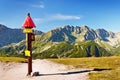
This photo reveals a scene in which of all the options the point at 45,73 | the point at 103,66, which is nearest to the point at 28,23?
the point at 45,73

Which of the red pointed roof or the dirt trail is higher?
the red pointed roof

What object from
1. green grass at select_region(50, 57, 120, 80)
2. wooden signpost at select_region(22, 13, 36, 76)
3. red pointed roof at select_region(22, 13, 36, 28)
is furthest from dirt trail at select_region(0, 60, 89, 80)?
red pointed roof at select_region(22, 13, 36, 28)

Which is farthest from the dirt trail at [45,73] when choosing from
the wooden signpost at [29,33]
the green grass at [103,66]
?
the wooden signpost at [29,33]

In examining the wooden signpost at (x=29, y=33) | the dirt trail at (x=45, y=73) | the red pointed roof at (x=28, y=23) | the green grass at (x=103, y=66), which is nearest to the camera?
the green grass at (x=103, y=66)

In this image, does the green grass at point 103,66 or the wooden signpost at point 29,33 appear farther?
the wooden signpost at point 29,33

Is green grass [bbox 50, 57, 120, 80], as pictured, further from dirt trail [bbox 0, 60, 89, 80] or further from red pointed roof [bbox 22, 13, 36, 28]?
red pointed roof [bbox 22, 13, 36, 28]

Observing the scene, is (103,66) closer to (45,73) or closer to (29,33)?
(45,73)

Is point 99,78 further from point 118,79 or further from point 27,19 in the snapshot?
point 27,19

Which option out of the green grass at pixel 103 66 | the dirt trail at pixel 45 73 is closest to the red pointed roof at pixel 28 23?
the dirt trail at pixel 45 73

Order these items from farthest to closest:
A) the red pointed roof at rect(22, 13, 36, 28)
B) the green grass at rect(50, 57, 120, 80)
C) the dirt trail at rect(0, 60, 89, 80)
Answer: the red pointed roof at rect(22, 13, 36, 28), the dirt trail at rect(0, 60, 89, 80), the green grass at rect(50, 57, 120, 80)

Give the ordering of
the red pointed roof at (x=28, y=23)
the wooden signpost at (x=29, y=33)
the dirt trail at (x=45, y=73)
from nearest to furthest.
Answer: the dirt trail at (x=45, y=73) → the wooden signpost at (x=29, y=33) → the red pointed roof at (x=28, y=23)

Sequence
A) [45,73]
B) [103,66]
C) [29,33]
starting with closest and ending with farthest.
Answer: [29,33] < [45,73] < [103,66]

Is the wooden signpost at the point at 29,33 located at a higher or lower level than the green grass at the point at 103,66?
higher

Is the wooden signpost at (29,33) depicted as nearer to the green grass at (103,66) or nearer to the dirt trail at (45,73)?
the dirt trail at (45,73)
